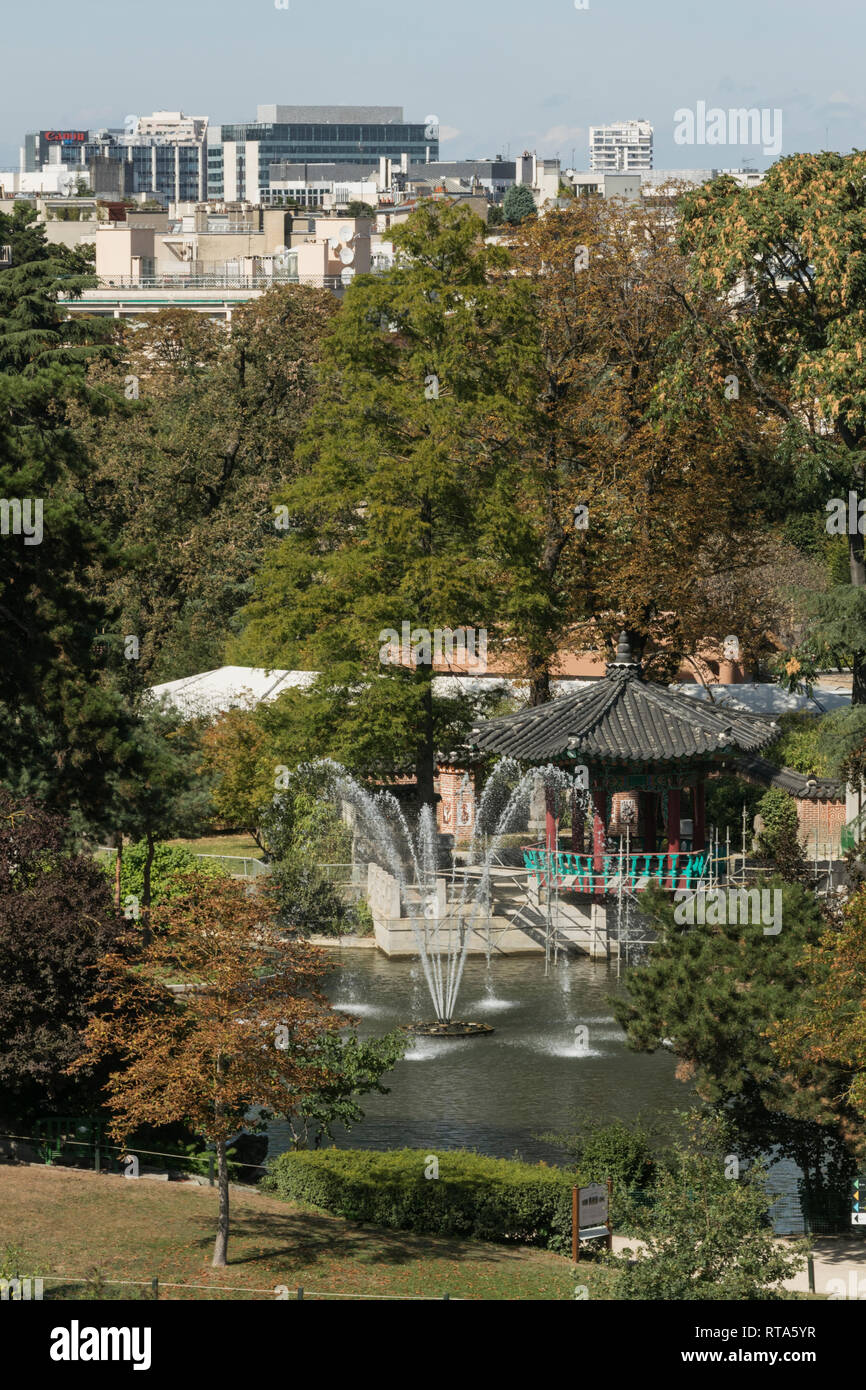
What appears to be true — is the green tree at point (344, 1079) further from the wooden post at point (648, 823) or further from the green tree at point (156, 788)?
the wooden post at point (648, 823)

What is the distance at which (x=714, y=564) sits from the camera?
58938 mm

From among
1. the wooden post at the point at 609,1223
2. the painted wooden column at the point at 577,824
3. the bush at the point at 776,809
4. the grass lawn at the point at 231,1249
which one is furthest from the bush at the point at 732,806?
the grass lawn at the point at 231,1249

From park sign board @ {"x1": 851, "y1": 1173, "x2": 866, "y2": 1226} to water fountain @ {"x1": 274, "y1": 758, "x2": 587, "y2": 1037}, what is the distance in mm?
12562

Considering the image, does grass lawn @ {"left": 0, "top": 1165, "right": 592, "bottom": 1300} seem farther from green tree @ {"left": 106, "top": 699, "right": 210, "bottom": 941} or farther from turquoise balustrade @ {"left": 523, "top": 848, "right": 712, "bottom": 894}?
turquoise balustrade @ {"left": 523, "top": 848, "right": 712, "bottom": 894}

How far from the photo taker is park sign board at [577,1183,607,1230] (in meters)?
24.9

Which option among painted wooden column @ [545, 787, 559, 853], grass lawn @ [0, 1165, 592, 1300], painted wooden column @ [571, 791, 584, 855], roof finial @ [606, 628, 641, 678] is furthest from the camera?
roof finial @ [606, 628, 641, 678]

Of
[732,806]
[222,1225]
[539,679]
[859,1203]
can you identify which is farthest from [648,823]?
[222,1225]

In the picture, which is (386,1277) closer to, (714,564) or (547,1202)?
(547,1202)

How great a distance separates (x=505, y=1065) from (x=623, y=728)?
1271 centimetres

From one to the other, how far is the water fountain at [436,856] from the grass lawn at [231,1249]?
473 inches

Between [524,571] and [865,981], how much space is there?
87.8 feet

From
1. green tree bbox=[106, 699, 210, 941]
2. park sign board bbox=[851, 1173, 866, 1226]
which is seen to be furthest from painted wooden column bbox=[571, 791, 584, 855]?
park sign board bbox=[851, 1173, 866, 1226]

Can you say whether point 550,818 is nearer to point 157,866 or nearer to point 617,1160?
point 157,866
